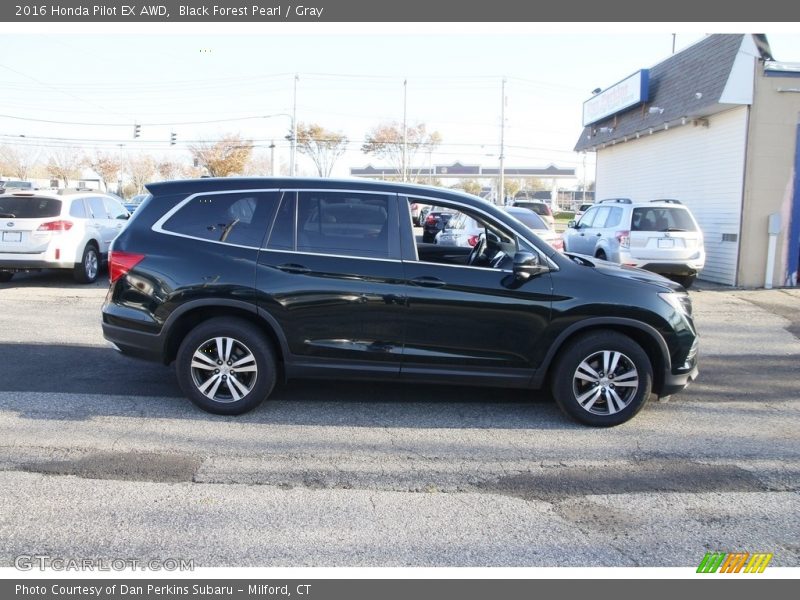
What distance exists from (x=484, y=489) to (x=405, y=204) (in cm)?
244

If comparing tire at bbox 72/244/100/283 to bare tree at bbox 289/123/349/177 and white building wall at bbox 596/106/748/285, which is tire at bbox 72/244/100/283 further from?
bare tree at bbox 289/123/349/177

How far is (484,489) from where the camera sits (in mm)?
4328

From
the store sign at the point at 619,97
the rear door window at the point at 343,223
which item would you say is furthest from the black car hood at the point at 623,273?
the store sign at the point at 619,97

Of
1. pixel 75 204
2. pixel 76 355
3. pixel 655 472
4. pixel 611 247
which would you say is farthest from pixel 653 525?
pixel 75 204

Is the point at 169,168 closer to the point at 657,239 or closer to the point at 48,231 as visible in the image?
the point at 48,231

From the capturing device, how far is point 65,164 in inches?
2571

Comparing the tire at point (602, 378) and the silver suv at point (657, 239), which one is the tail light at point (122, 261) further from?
the silver suv at point (657, 239)

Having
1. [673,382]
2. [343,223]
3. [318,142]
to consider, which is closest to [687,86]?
[673,382]

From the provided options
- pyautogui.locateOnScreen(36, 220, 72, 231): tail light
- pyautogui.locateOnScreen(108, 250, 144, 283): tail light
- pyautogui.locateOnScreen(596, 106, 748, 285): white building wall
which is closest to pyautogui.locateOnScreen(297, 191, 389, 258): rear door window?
pyautogui.locateOnScreen(108, 250, 144, 283): tail light

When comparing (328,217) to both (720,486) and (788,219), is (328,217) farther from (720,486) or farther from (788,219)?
(788,219)

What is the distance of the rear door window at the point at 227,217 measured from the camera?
5.56m

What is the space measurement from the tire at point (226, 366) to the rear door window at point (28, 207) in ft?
27.1

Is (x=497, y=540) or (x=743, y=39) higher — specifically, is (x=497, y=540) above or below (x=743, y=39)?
below

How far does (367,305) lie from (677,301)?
2.62 metres
